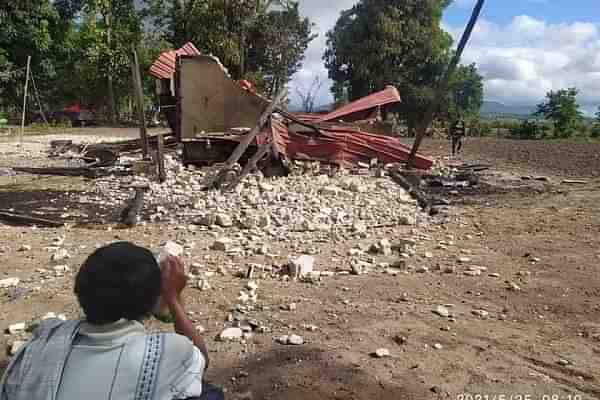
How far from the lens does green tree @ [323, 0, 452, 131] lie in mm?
27281

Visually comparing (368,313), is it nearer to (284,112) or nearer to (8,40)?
(284,112)

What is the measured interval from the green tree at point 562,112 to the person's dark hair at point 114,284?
26.1 metres

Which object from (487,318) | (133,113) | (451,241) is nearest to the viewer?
(487,318)

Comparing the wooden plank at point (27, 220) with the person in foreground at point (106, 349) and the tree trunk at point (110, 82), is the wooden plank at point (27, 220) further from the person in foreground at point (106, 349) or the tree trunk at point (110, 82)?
the tree trunk at point (110, 82)

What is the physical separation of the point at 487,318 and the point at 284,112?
6966 mm

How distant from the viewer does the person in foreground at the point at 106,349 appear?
141cm

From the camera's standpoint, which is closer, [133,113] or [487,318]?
[487,318]

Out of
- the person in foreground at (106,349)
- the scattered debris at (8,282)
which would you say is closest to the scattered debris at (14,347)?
the scattered debris at (8,282)

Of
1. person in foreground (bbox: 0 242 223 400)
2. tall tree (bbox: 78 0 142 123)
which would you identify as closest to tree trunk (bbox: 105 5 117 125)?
tall tree (bbox: 78 0 142 123)

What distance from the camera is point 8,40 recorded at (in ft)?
86.2

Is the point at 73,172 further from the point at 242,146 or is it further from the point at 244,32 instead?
the point at 244,32

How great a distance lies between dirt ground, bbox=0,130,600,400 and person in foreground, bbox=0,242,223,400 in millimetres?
1333

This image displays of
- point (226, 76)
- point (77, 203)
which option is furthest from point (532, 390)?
point (226, 76)

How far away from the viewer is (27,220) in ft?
21.0
